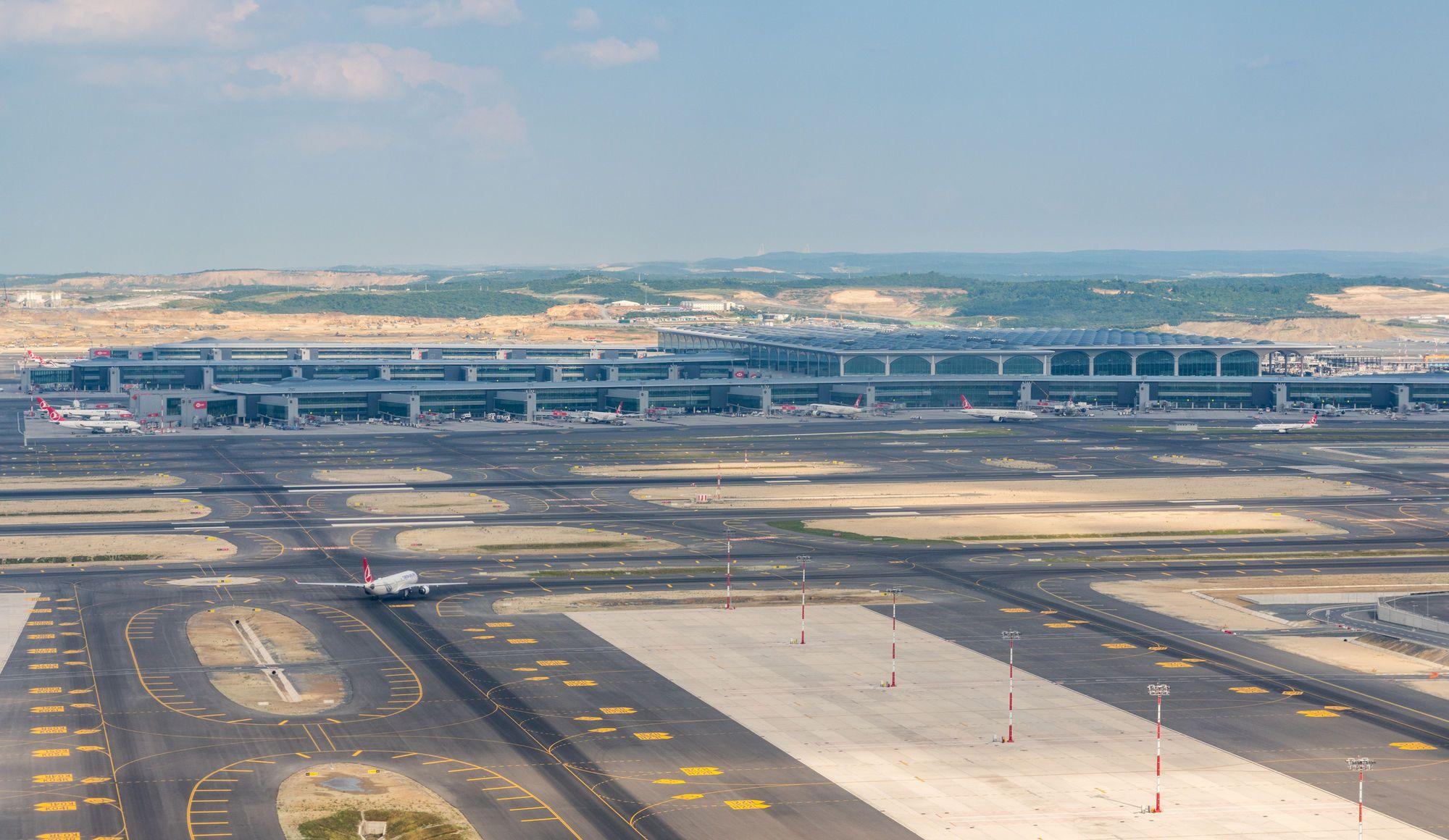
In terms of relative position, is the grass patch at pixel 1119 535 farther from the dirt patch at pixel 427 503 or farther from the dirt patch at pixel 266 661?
the dirt patch at pixel 266 661

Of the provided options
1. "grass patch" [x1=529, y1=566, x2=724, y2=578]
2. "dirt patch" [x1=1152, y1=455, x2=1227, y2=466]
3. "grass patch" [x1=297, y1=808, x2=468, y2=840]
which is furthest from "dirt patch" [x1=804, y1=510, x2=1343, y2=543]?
"grass patch" [x1=297, y1=808, x2=468, y2=840]

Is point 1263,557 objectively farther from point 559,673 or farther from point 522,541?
point 559,673

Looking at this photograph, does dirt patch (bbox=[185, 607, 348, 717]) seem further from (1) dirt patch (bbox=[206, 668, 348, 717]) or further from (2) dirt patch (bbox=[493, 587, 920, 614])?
(2) dirt patch (bbox=[493, 587, 920, 614])

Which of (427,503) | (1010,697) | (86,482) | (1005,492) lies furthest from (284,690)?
(86,482)

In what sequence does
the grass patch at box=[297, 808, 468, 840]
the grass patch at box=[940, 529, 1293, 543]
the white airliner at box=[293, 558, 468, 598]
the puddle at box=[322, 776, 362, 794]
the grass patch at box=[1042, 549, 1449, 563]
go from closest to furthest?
the grass patch at box=[297, 808, 468, 840], the puddle at box=[322, 776, 362, 794], the white airliner at box=[293, 558, 468, 598], the grass patch at box=[1042, 549, 1449, 563], the grass patch at box=[940, 529, 1293, 543]

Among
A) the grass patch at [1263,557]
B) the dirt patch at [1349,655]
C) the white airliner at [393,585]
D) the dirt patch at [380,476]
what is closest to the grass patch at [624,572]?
the white airliner at [393,585]

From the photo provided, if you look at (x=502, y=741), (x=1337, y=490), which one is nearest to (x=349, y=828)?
(x=502, y=741)
